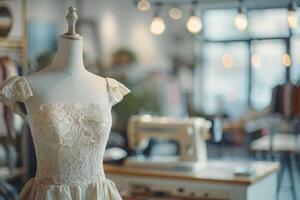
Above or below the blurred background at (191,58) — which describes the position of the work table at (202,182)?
below

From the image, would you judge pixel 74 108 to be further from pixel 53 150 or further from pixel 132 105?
pixel 132 105

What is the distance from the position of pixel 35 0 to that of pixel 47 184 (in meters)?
5.79

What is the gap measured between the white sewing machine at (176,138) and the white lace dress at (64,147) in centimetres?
132

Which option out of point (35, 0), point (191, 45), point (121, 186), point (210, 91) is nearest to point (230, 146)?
point (210, 91)

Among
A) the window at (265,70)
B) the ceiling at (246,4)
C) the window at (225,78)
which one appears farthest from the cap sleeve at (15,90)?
the window at (265,70)

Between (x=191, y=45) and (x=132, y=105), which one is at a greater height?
(x=191, y=45)

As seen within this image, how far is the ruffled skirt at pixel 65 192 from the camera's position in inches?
74.3

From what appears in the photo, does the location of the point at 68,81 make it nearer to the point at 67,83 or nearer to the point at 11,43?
the point at 67,83

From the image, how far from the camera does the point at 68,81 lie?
1986 millimetres

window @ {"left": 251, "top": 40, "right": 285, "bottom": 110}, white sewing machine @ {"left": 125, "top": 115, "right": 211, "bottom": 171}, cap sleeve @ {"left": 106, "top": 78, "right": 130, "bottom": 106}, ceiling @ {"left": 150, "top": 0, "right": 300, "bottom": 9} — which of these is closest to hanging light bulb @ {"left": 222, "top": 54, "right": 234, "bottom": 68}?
window @ {"left": 251, "top": 40, "right": 285, "bottom": 110}

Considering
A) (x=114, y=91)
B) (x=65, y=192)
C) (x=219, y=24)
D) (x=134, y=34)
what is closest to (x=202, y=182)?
(x=114, y=91)

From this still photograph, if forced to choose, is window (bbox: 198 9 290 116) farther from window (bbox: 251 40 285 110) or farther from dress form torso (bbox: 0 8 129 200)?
dress form torso (bbox: 0 8 129 200)

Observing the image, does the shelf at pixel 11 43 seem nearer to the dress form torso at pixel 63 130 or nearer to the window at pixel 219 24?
the dress form torso at pixel 63 130

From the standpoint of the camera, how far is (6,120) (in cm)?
379
